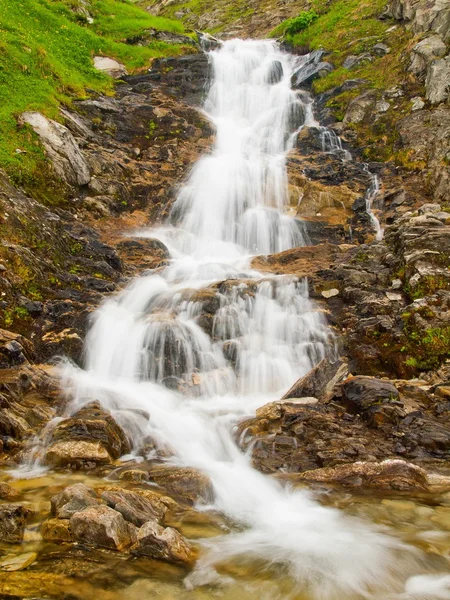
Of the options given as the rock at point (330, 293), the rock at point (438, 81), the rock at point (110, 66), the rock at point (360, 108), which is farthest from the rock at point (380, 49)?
A: the rock at point (330, 293)

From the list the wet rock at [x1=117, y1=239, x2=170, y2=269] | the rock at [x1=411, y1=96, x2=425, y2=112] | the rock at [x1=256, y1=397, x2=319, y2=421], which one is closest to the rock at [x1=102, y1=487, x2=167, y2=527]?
the rock at [x1=256, y1=397, x2=319, y2=421]

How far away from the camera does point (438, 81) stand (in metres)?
20.7

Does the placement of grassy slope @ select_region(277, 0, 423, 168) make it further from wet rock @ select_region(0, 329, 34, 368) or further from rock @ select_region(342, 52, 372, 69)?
wet rock @ select_region(0, 329, 34, 368)

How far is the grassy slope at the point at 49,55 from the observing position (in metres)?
15.7

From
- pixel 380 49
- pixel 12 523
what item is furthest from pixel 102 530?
pixel 380 49

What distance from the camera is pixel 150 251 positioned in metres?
15.7

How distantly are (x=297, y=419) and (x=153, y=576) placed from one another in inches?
168

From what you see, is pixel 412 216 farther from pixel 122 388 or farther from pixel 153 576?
pixel 153 576

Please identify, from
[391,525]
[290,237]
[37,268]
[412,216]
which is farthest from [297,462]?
[290,237]

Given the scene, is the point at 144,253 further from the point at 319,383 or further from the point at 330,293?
the point at 319,383

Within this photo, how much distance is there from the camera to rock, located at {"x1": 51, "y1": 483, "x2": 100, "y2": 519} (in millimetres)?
4453

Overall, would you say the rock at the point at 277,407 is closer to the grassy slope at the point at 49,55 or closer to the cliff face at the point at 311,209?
the cliff face at the point at 311,209

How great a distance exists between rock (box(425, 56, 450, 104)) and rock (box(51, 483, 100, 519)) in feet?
74.8

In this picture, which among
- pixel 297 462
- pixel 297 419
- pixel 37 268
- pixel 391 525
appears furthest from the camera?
pixel 37 268
